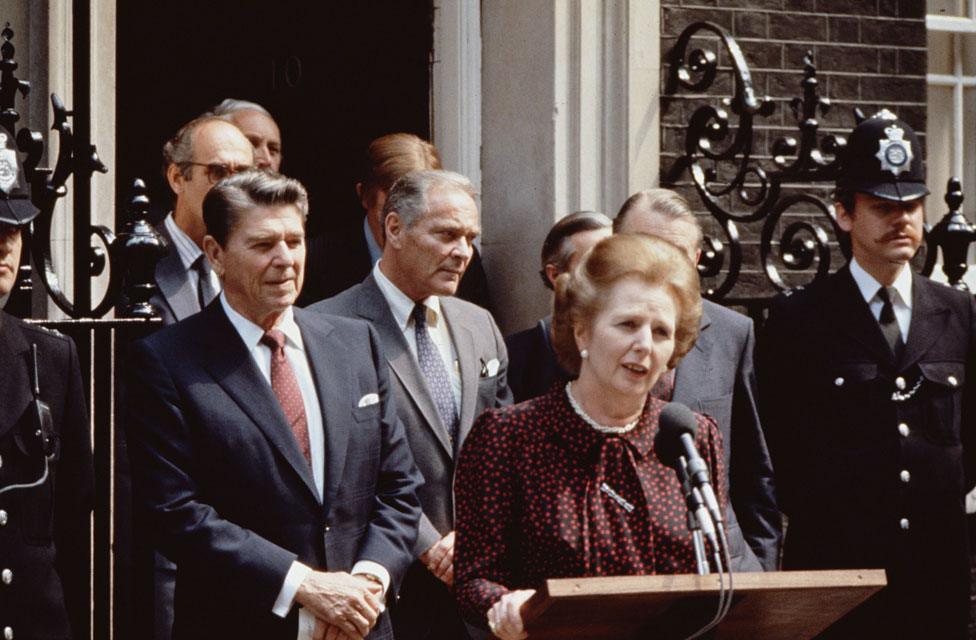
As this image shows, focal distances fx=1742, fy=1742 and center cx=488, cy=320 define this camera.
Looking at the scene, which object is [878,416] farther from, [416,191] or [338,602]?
[338,602]

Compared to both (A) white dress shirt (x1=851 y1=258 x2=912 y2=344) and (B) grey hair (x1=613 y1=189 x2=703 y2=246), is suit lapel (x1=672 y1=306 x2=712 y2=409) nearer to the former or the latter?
(B) grey hair (x1=613 y1=189 x2=703 y2=246)

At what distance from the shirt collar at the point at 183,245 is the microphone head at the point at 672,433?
2552 millimetres

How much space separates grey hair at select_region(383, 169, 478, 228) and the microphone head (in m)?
1.95

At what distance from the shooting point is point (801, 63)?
25.6 ft

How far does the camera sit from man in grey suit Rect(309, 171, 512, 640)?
5.43 m

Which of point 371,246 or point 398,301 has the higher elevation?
point 371,246

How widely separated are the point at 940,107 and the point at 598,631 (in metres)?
5.59

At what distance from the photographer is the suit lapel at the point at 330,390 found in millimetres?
4832

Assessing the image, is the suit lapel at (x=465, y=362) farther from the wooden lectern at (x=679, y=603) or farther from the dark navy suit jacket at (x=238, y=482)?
the wooden lectern at (x=679, y=603)

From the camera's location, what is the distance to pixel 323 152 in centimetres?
822

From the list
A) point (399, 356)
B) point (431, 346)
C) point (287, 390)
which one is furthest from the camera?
point (431, 346)

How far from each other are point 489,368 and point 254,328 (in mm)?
1011

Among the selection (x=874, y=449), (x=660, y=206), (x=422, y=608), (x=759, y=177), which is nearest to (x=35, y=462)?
(x=422, y=608)

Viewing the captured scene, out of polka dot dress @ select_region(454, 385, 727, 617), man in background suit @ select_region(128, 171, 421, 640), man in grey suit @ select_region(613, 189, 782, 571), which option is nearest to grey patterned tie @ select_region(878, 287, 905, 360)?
man in grey suit @ select_region(613, 189, 782, 571)
